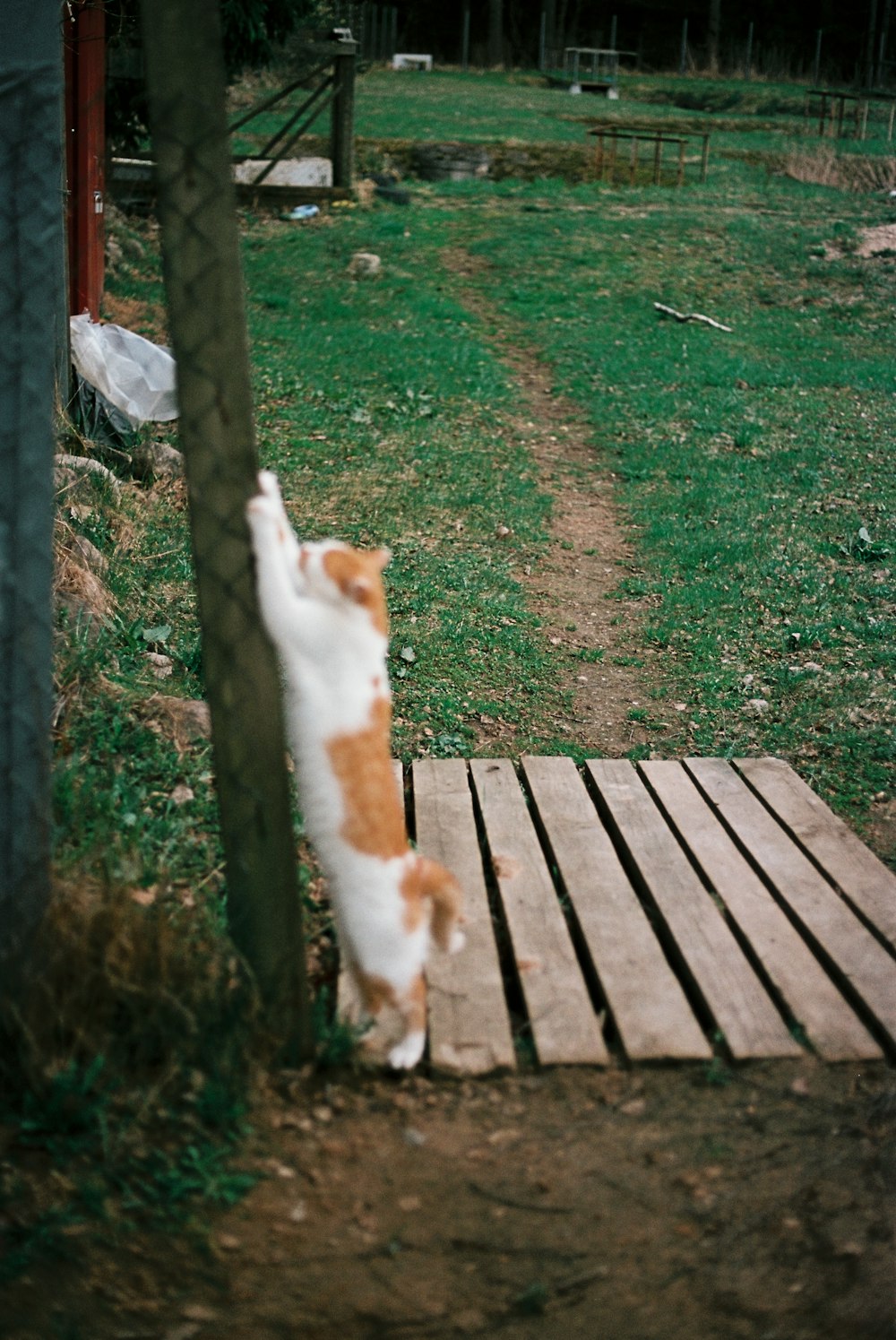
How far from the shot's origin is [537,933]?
10.9ft

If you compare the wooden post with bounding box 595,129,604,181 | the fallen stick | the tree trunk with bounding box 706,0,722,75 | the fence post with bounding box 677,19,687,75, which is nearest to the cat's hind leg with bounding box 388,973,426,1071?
the fallen stick

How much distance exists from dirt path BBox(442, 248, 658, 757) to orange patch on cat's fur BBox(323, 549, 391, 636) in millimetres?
2349

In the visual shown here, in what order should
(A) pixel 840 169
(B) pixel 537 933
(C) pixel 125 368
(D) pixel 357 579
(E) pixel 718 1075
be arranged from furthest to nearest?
1. (A) pixel 840 169
2. (C) pixel 125 368
3. (B) pixel 537 933
4. (E) pixel 718 1075
5. (D) pixel 357 579

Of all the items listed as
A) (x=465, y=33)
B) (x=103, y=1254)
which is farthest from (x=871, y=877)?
(x=465, y=33)

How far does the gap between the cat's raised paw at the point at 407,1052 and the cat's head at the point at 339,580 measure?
2.97 ft

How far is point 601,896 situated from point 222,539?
5.30 feet

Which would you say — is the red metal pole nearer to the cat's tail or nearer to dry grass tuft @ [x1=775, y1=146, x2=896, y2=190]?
the cat's tail

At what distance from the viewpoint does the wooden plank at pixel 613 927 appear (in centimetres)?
294

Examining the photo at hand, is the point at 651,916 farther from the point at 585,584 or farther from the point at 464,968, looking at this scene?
the point at 585,584

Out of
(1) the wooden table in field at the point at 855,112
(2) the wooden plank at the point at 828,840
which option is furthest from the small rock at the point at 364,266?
(1) the wooden table in field at the point at 855,112

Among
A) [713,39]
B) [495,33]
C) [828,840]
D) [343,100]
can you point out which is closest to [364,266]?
[343,100]

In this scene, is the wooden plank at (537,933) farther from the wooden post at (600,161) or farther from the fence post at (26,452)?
the wooden post at (600,161)

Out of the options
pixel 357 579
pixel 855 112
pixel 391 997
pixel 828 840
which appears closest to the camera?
pixel 357 579

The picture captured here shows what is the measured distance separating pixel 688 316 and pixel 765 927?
10.0 meters
